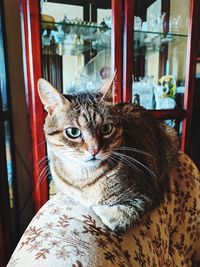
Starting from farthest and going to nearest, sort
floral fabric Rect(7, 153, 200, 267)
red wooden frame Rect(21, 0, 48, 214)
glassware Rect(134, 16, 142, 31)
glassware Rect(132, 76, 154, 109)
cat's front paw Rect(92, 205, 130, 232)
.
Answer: glassware Rect(132, 76, 154, 109), glassware Rect(134, 16, 142, 31), red wooden frame Rect(21, 0, 48, 214), cat's front paw Rect(92, 205, 130, 232), floral fabric Rect(7, 153, 200, 267)

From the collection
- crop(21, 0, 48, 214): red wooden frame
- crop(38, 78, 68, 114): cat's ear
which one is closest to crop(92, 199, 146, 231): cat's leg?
crop(38, 78, 68, 114): cat's ear

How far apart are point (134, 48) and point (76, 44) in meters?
0.29

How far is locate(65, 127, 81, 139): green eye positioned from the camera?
664 mm

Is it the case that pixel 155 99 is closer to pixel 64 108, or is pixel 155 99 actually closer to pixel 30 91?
pixel 30 91

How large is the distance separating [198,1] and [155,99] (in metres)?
0.50

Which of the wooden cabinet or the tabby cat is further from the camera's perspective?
the wooden cabinet

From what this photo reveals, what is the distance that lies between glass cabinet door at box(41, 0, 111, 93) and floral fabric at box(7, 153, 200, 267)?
0.60 meters

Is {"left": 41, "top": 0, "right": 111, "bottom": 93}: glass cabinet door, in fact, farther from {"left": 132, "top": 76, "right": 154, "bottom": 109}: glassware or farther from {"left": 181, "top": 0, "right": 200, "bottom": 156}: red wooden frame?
{"left": 181, "top": 0, "right": 200, "bottom": 156}: red wooden frame

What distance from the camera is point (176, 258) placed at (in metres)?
0.76

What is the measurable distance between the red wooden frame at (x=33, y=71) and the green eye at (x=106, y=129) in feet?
1.30

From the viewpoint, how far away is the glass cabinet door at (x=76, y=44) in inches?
42.8

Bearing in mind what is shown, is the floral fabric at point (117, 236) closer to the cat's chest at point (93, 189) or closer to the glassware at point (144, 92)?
the cat's chest at point (93, 189)

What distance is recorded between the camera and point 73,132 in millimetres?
667

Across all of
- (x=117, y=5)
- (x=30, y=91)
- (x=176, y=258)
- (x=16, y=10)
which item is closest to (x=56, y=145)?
(x=30, y=91)
